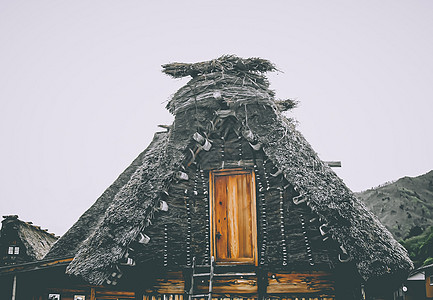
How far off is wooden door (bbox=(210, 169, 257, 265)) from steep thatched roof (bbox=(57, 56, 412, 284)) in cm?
83

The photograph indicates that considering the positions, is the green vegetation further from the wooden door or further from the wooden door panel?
the wooden door panel

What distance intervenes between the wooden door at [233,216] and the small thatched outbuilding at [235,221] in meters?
0.02

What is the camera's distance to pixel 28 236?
778 inches

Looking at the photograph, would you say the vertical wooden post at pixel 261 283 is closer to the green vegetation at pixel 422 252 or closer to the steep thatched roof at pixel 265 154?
the steep thatched roof at pixel 265 154

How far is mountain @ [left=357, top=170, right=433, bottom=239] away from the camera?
36500 mm

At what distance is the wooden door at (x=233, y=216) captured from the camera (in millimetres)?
8430

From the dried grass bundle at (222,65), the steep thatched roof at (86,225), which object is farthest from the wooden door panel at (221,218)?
the steep thatched roof at (86,225)

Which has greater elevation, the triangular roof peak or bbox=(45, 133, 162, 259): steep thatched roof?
the triangular roof peak

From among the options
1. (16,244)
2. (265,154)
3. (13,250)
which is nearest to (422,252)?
(265,154)

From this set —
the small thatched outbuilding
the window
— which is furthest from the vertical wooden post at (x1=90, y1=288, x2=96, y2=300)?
the window

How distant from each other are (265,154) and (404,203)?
35.0m

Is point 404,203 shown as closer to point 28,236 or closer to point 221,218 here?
point 28,236

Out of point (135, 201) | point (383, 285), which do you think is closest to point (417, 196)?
point (383, 285)

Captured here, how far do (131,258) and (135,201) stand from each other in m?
1.15
